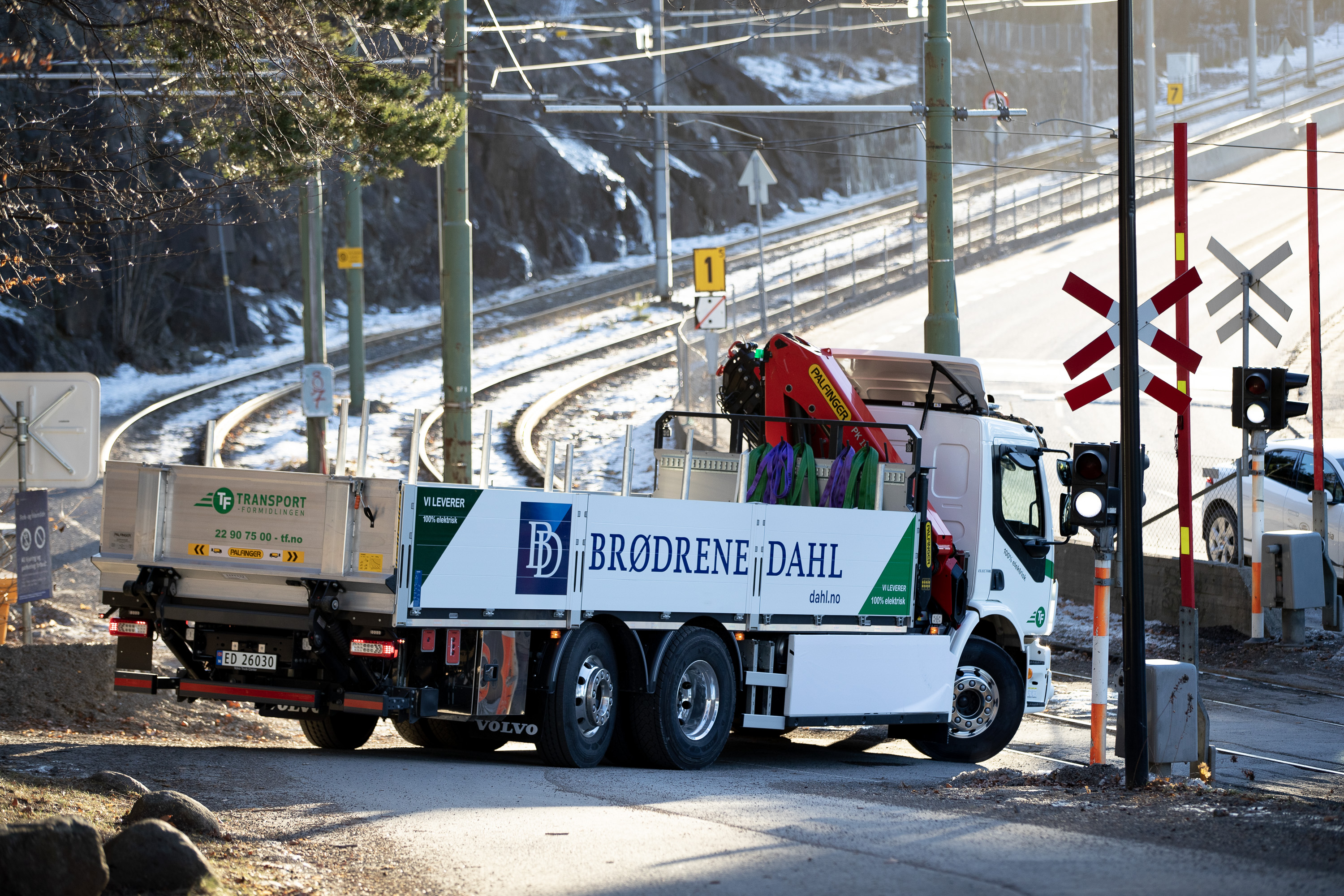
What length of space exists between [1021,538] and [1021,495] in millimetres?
357

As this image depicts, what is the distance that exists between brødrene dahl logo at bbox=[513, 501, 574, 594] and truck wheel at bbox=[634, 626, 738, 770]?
119 centimetres

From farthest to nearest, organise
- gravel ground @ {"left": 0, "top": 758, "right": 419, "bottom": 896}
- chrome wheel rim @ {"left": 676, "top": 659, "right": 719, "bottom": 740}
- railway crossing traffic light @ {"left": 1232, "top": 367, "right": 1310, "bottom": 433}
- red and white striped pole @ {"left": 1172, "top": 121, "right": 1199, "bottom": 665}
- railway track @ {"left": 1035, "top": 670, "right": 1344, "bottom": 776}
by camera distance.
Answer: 1. railway crossing traffic light @ {"left": 1232, "top": 367, "right": 1310, "bottom": 433}
2. red and white striped pole @ {"left": 1172, "top": 121, "right": 1199, "bottom": 665}
3. railway track @ {"left": 1035, "top": 670, "right": 1344, "bottom": 776}
4. chrome wheel rim @ {"left": 676, "top": 659, "right": 719, "bottom": 740}
5. gravel ground @ {"left": 0, "top": 758, "right": 419, "bottom": 896}

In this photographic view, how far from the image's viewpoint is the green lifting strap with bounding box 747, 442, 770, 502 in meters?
12.9

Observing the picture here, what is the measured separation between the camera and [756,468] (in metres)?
12.9

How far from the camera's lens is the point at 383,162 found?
1317 cm

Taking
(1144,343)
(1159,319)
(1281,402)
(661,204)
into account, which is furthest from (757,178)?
(1144,343)

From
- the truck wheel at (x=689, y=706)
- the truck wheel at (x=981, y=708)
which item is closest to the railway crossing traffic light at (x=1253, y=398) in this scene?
Result: the truck wheel at (x=981, y=708)

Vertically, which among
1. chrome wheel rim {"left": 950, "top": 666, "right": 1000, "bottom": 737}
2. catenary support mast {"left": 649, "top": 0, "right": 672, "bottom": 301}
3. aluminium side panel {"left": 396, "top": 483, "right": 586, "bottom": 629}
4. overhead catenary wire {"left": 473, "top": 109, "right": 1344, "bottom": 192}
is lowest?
chrome wheel rim {"left": 950, "top": 666, "right": 1000, "bottom": 737}

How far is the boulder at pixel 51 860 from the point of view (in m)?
5.90

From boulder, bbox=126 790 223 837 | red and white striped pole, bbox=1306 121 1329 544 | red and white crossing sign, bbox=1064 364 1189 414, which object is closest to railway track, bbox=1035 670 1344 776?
red and white striped pole, bbox=1306 121 1329 544

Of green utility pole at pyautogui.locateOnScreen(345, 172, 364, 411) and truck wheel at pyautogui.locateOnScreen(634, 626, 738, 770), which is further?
green utility pole at pyautogui.locateOnScreen(345, 172, 364, 411)

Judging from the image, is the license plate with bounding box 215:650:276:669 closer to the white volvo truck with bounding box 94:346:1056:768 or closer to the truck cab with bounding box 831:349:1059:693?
the white volvo truck with bounding box 94:346:1056:768

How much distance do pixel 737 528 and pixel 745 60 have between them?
190ft

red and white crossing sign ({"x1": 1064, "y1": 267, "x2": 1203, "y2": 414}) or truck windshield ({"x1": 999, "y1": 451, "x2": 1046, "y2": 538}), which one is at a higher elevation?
red and white crossing sign ({"x1": 1064, "y1": 267, "x2": 1203, "y2": 414})
